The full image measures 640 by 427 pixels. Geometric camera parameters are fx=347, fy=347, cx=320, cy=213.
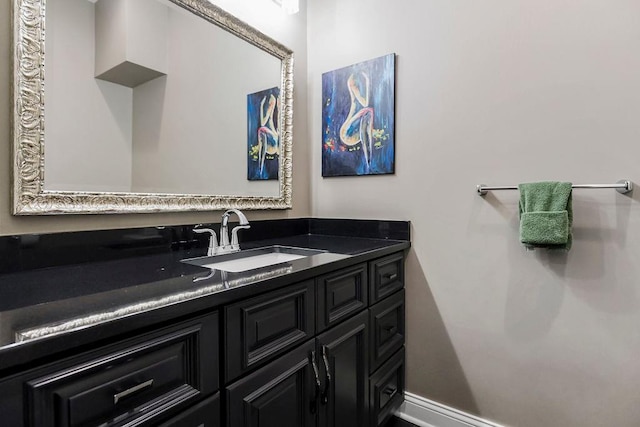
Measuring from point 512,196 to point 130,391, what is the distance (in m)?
1.49

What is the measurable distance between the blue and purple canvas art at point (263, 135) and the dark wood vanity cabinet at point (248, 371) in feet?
2.52

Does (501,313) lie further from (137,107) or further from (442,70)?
(137,107)

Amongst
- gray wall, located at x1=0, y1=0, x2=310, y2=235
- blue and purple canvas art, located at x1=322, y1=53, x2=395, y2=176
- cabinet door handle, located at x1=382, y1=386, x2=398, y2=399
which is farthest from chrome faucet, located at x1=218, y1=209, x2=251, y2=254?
cabinet door handle, located at x1=382, y1=386, x2=398, y2=399

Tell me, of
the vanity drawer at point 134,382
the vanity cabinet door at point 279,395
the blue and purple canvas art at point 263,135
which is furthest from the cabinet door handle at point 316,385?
the blue and purple canvas art at point 263,135

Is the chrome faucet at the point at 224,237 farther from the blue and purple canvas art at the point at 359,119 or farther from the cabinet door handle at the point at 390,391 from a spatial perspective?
the cabinet door handle at the point at 390,391

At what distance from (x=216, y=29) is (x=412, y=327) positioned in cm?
168

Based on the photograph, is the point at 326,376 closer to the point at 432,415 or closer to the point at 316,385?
the point at 316,385

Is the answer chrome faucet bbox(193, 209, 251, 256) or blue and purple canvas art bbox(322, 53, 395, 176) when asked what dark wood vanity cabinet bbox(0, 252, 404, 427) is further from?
blue and purple canvas art bbox(322, 53, 395, 176)

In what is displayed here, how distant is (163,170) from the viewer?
1344 millimetres

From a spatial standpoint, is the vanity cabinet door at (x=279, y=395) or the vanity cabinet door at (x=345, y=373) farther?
the vanity cabinet door at (x=345, y=373)

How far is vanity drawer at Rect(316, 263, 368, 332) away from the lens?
3.72 ft

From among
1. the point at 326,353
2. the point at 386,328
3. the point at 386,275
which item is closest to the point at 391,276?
the point at 386,275

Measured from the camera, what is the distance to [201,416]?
755 mm

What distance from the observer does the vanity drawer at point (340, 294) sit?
1134mm
